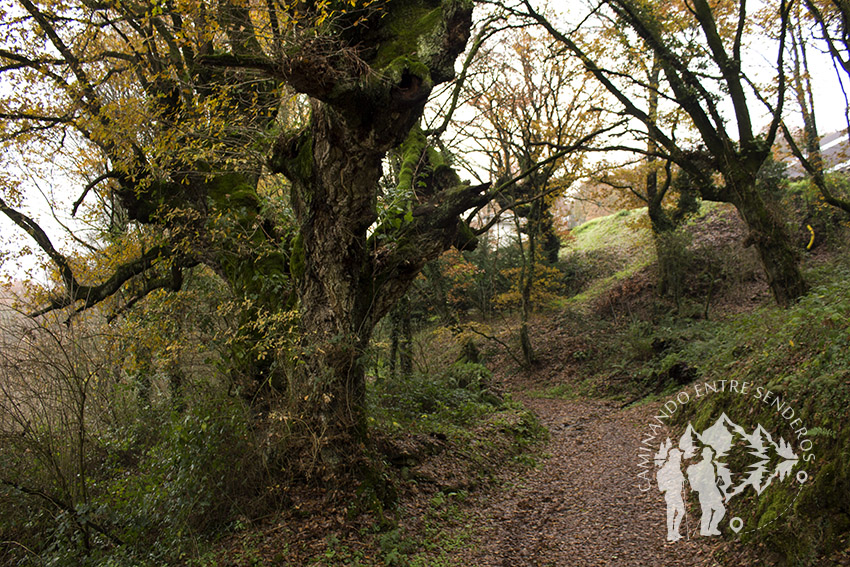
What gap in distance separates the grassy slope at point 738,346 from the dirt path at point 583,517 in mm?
978

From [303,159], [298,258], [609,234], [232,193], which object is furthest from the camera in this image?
[609,234]

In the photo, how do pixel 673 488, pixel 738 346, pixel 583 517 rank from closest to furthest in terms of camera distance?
pixel 673 488 → pixel 583 517 → pixel 738 346

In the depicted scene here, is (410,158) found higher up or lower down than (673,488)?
higher up

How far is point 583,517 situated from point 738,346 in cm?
402

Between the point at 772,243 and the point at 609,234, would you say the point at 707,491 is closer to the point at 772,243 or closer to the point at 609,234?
the point at 772,243

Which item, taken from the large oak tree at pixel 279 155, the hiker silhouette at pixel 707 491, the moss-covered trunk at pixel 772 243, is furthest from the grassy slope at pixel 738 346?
the large oak tree at pixel 279 155

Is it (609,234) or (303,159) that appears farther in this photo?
(609,234)

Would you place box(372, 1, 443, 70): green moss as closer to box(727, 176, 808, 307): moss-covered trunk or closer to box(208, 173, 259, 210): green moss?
box(208, 173, 259, 210): green moss

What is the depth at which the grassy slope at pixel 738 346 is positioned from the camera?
11.4 ft

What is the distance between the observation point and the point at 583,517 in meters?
5.60

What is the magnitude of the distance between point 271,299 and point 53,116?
3886 mm

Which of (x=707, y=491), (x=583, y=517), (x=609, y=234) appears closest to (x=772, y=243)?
(x=707, y=491)

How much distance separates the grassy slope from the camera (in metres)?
3.47

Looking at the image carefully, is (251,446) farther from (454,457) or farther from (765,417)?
(765,417)
